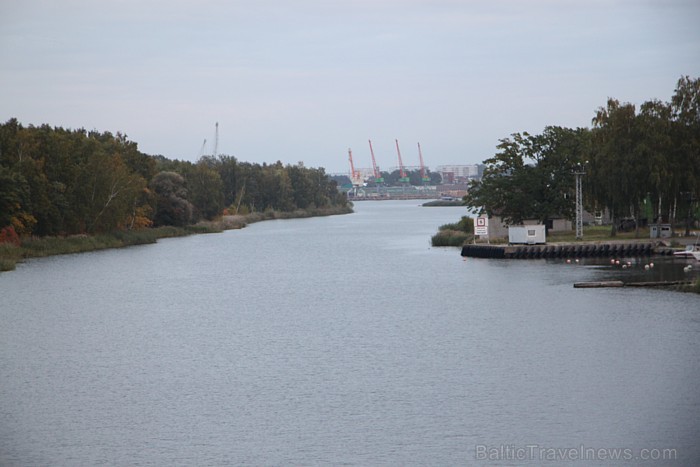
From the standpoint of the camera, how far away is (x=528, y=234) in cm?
8612

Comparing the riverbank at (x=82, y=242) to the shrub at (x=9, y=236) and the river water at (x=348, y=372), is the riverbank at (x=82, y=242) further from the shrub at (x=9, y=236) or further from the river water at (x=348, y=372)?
the river water at (x=348, y=372)

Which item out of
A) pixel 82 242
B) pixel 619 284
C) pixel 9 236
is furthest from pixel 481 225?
pixel 9 236

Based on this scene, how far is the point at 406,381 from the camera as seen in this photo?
109ft

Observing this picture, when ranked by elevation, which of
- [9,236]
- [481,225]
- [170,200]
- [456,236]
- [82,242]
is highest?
[170,200]

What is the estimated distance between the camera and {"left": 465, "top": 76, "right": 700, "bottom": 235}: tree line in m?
82.6

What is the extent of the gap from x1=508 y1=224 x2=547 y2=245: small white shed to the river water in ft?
55.9

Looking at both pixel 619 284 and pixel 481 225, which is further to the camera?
pixel 481 225

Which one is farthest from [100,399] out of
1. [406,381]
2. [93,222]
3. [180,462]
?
[93,222]

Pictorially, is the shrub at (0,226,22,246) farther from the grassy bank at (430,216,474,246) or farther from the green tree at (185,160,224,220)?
the green tree at (185,160,224,220)

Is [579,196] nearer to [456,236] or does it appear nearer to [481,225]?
[481,225]

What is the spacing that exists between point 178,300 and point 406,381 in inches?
1142

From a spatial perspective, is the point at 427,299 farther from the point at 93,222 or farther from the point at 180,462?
the point at 93,222

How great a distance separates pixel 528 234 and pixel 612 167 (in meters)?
9.49

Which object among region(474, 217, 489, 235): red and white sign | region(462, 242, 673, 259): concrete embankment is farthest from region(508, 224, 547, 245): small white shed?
region(474, 217, 489, 235): red and white sign
